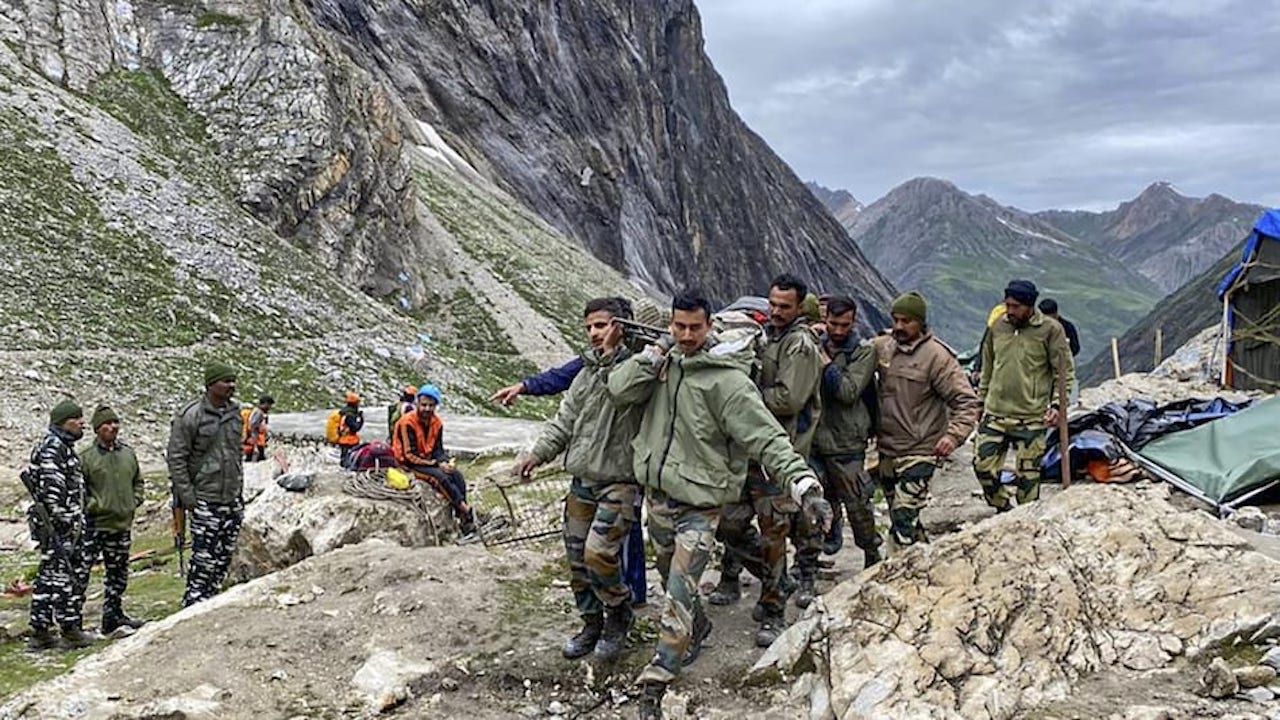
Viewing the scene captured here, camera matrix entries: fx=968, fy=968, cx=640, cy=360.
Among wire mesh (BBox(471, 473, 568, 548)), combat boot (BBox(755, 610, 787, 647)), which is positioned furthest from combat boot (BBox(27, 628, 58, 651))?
combat boot (BBox(755, 610, 787, 647))

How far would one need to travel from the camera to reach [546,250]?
171ft

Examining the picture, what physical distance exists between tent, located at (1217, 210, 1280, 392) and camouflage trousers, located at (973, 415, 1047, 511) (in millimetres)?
15239

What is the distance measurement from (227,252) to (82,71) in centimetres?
1021

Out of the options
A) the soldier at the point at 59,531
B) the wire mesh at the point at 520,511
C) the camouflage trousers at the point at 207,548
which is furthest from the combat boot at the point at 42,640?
the wire mesh at the point at 520,511

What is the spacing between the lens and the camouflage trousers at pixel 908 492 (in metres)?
7.15

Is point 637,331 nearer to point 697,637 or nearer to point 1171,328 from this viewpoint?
point 697,637

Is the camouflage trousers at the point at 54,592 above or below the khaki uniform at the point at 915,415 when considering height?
below

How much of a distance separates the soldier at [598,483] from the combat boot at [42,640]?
5.28 meters

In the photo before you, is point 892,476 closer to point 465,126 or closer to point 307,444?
point 307,444

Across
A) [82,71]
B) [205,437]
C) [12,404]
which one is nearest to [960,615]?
[205,437]

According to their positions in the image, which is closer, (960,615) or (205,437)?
(960,615)

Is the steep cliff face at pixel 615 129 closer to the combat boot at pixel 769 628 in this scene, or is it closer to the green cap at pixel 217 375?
the green cap at pixel 217 375

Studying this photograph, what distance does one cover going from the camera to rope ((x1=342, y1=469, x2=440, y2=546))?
10.5 meters

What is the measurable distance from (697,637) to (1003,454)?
362cm
